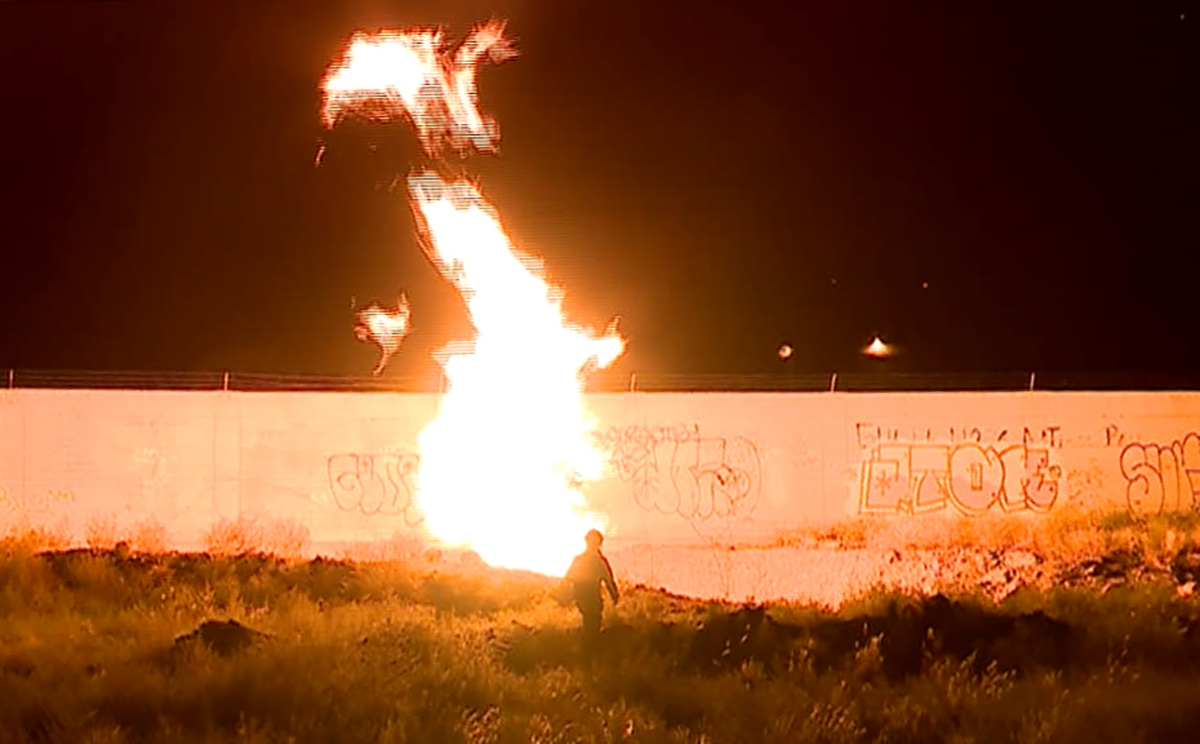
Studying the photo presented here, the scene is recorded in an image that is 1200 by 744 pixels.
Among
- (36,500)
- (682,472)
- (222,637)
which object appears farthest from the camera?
(682,472)

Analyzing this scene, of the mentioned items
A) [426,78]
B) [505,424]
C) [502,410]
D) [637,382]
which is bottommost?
[505,424]

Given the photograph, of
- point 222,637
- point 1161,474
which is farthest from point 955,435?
point 222,637

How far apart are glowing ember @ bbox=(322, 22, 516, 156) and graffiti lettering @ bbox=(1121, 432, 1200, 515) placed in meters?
9.09

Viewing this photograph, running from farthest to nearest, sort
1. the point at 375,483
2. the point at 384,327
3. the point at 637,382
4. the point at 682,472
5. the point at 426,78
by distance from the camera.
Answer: the point at 384,327 → the point at 426,78 → the point at 637,382 → the point at 682,472 → the point at 375,483

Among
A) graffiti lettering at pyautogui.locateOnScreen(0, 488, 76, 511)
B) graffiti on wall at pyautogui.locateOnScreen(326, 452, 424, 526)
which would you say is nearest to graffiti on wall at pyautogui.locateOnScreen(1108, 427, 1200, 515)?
graffiti on wall at pyautogui.locateOnScreen(326, 452, 424, 526)

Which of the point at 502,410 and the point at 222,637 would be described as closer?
the point at 222,637

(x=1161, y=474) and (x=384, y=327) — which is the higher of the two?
(x=384, y=327)

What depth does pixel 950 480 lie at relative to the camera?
53.6ft

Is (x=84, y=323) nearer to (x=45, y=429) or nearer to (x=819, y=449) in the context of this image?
(x=45, y=429)

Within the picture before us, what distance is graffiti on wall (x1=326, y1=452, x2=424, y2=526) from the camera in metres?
16.0

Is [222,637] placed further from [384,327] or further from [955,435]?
[384,327]

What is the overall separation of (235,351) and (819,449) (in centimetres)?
1045

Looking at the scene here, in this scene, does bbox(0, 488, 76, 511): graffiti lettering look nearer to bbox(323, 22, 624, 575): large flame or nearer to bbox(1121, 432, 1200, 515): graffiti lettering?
bbox(323, 22, 624, 575): large flame

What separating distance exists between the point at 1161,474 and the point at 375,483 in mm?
9338
